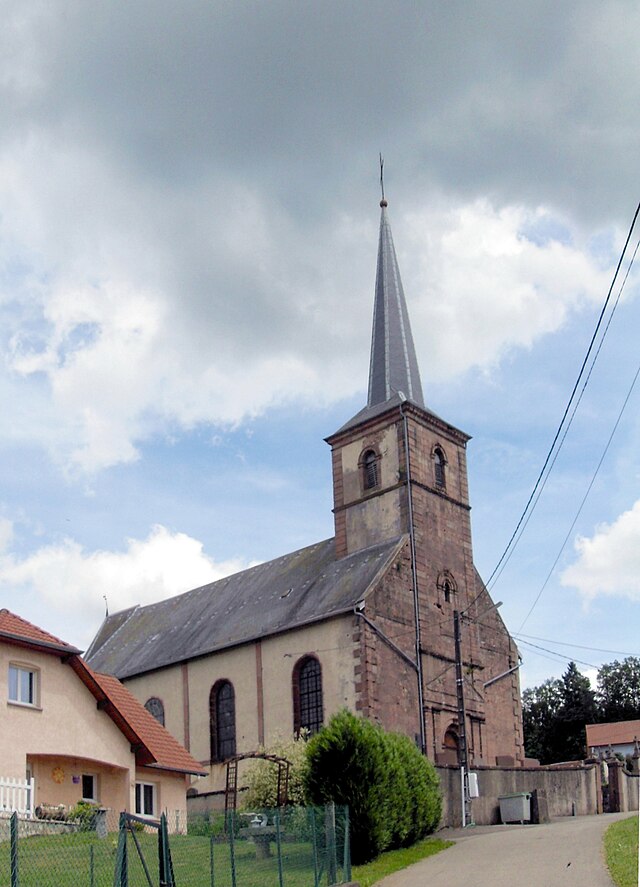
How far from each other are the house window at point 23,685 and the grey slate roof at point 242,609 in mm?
14913

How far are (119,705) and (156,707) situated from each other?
18.9m

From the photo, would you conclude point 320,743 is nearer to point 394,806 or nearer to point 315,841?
point 394,806

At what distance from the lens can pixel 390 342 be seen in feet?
162

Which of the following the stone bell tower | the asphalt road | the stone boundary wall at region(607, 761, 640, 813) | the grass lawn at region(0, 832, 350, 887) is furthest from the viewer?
the stone bell tower

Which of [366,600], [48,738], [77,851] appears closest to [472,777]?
[366,600]

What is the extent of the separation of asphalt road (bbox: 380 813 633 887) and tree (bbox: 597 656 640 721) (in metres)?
56.2

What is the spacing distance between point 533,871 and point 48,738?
11894mm

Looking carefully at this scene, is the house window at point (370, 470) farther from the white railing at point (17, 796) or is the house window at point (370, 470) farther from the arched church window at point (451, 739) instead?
the white railing at point (17, 796)

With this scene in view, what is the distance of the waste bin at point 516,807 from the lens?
3447 centimetres

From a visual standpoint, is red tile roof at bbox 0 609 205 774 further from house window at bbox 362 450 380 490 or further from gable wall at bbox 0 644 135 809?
house window at bbox 362 450 380 490

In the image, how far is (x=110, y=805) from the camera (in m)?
27.6

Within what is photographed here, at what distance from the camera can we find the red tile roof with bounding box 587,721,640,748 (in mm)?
Answer: 74500

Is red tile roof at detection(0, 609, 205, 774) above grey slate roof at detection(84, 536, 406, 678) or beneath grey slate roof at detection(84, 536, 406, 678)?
beneath

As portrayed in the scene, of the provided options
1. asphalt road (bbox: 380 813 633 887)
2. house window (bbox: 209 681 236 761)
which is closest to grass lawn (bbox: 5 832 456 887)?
asphalt road (bbox: 380 813 633 887)
